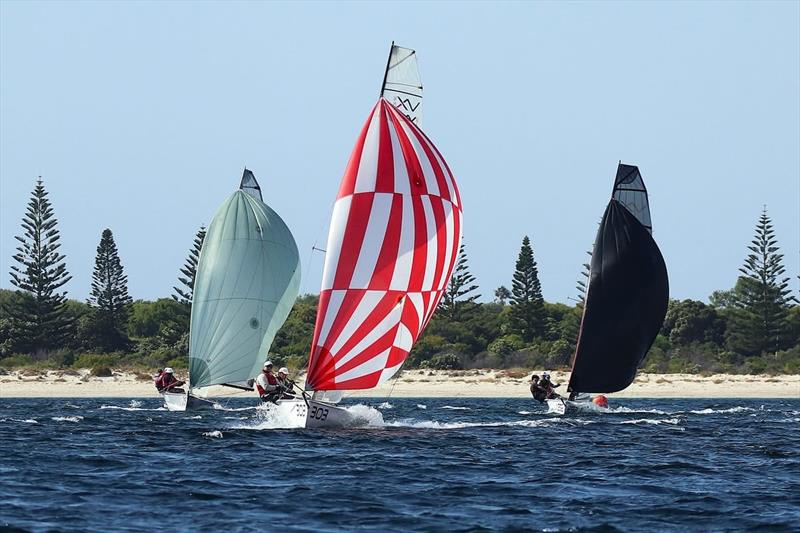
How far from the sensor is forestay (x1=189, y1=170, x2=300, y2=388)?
47.9 metres

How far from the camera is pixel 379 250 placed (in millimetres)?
33562

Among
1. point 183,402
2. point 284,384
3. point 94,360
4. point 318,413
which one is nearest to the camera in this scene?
point 318,413

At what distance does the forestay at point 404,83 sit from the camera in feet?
118

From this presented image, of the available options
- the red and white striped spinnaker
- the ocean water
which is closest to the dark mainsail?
the ocean water

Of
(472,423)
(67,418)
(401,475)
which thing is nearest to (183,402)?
(67,418)

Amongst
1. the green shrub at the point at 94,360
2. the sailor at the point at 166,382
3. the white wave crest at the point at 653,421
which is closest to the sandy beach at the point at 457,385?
the green shrub at the point at 94,360

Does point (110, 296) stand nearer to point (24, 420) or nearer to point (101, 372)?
point (101, 372)

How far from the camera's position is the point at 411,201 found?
3375 centimetres

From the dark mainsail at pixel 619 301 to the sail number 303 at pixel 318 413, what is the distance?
14309 millimetres

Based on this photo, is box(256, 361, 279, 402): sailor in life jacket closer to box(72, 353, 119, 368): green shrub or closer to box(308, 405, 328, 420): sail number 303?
box(308, 405, 328, 420): sail number 303

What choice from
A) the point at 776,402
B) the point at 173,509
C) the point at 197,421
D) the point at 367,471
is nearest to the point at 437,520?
the point at 173,509

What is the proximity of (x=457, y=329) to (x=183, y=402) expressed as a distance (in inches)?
1765

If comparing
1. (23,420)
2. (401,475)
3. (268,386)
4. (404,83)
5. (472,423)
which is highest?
(404,83)

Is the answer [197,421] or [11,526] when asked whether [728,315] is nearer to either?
[197,421]
